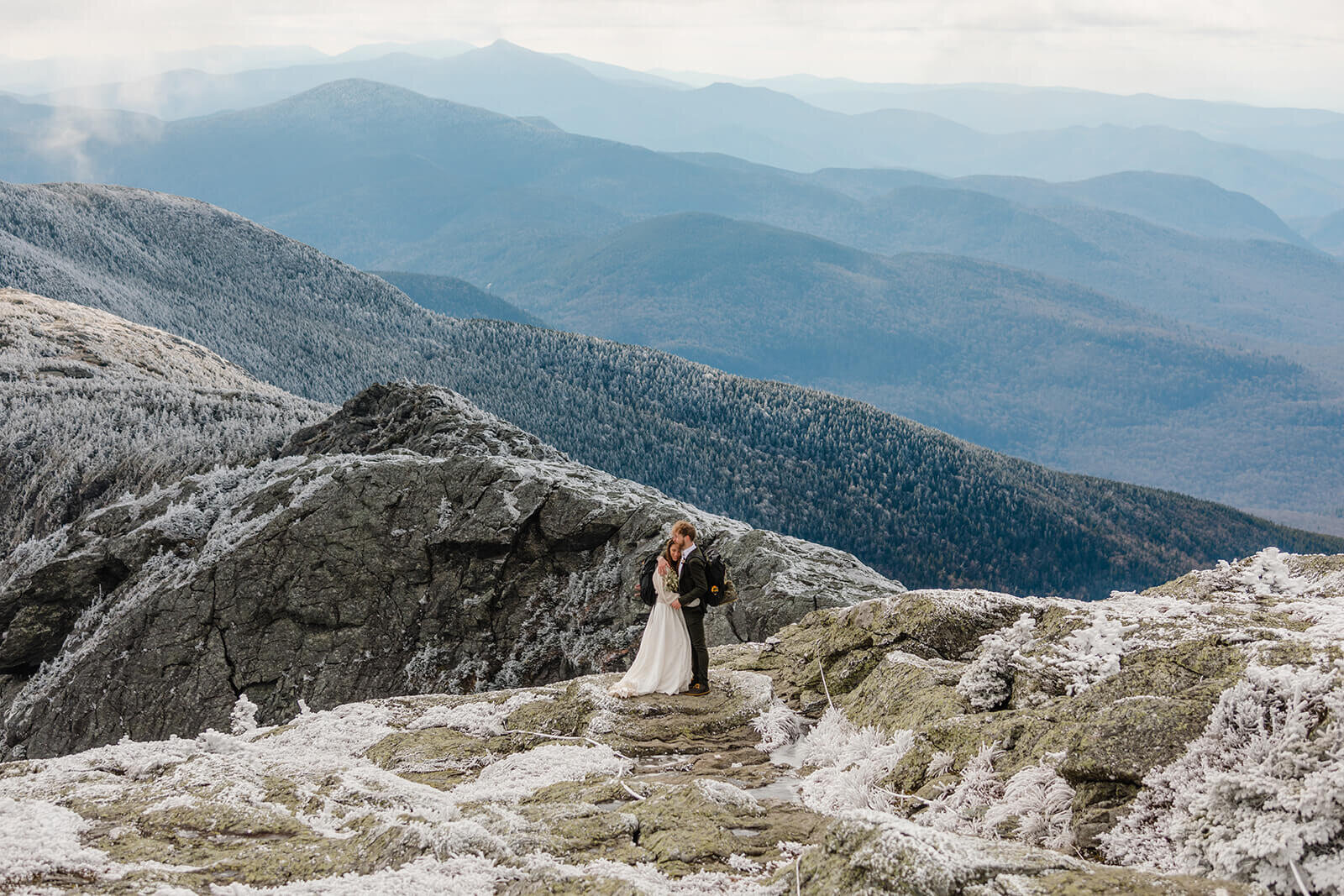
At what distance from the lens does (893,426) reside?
173125mm

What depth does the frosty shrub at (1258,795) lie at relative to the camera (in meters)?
6.89

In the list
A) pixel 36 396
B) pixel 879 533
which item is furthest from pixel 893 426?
pixel 36 396

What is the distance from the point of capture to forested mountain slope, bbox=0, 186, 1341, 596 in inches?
5605

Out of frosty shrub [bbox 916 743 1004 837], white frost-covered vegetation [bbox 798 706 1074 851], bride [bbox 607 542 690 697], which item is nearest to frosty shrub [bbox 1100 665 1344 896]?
white frost-covered vegetation [bbox 798 706 1074 851]

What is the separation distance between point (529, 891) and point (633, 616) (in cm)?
1839

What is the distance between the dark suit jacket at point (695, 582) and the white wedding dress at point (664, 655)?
36 centimetres

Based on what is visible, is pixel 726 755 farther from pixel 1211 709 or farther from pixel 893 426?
pixel 893 426

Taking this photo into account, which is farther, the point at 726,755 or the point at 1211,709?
the point at 726,755

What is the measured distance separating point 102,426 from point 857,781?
41110mm

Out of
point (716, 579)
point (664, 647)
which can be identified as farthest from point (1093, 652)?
point (664, 647)

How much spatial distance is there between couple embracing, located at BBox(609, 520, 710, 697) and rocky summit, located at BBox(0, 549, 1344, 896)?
48 cm

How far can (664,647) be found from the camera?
16.0 m

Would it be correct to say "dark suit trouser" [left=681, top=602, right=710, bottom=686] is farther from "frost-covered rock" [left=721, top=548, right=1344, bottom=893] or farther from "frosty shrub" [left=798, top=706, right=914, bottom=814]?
"frosty shrub" [left=798, top=706, right=914, bottom=814]

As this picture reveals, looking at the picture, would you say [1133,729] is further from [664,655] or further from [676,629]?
[664,655]
